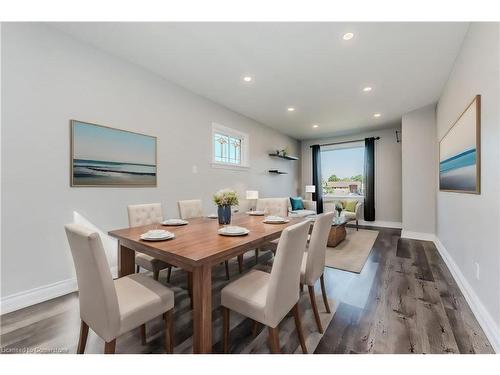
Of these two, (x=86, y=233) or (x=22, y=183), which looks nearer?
(x=86, y=233)

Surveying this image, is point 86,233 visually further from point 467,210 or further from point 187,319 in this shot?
point 467,210

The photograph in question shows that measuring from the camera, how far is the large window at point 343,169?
A: 6.46 metres

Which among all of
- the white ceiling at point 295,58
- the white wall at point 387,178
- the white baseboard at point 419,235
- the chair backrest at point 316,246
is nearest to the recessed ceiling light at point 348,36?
the white ceiling at point 295,58

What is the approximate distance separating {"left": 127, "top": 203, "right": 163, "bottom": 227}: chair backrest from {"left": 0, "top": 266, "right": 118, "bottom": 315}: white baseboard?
890 millimetres

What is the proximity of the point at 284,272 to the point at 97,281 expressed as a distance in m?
0.98

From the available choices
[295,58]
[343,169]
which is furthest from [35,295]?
[343,169]

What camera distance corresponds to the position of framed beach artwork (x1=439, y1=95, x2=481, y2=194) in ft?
6.02

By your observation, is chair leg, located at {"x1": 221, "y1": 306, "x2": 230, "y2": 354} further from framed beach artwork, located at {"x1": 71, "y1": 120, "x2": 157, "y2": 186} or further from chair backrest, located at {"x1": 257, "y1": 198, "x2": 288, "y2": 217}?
framed beach artwork, located at {"x1": 71, "y1": 120, "x2": 157, "y2": 186}

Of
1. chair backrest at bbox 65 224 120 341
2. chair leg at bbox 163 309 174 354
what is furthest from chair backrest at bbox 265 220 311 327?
chair backrest at bbox 65 224 120 341

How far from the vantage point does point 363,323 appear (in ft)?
5.57

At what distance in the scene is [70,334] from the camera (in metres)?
1.58

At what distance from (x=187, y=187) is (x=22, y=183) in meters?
1.89

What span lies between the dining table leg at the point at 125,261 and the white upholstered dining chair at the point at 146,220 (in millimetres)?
154
